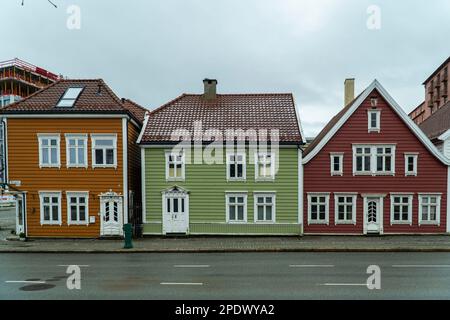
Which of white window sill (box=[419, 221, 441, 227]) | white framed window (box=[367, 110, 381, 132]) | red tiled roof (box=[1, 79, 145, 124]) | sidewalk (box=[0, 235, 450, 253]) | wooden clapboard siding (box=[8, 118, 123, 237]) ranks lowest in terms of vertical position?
sidewalk (box=[0, 235, 450, 253])

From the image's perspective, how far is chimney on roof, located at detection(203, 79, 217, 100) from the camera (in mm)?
18844

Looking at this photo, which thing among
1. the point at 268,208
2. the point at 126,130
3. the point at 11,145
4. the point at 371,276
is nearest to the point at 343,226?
the point at 268,208

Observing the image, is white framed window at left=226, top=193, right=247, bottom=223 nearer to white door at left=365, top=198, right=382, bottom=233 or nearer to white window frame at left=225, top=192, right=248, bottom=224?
white window frame at left=225, top=192, right=248, bottom=224

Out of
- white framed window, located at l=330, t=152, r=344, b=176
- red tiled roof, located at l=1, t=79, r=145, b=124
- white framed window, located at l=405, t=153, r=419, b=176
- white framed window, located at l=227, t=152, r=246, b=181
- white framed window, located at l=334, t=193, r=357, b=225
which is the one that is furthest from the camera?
white framed window, located at l=330, t=152, r=344, b=176

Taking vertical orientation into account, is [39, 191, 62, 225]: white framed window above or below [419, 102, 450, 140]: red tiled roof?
below

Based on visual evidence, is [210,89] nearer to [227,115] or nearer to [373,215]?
[227,115]

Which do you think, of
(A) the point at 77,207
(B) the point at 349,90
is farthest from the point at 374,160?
(A) the point at 77,207

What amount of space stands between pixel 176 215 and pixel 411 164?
1411cm

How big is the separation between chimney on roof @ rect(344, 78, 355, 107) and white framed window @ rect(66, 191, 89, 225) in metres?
20.5

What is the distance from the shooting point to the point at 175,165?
16016mm

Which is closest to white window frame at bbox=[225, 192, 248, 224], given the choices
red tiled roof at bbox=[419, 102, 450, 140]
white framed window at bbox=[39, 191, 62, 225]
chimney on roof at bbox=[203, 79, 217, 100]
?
chimney on roof at bbox=[203, 79, 217, 100]

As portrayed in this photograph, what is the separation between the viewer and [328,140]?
648 inches

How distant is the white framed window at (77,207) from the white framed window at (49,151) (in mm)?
1896
